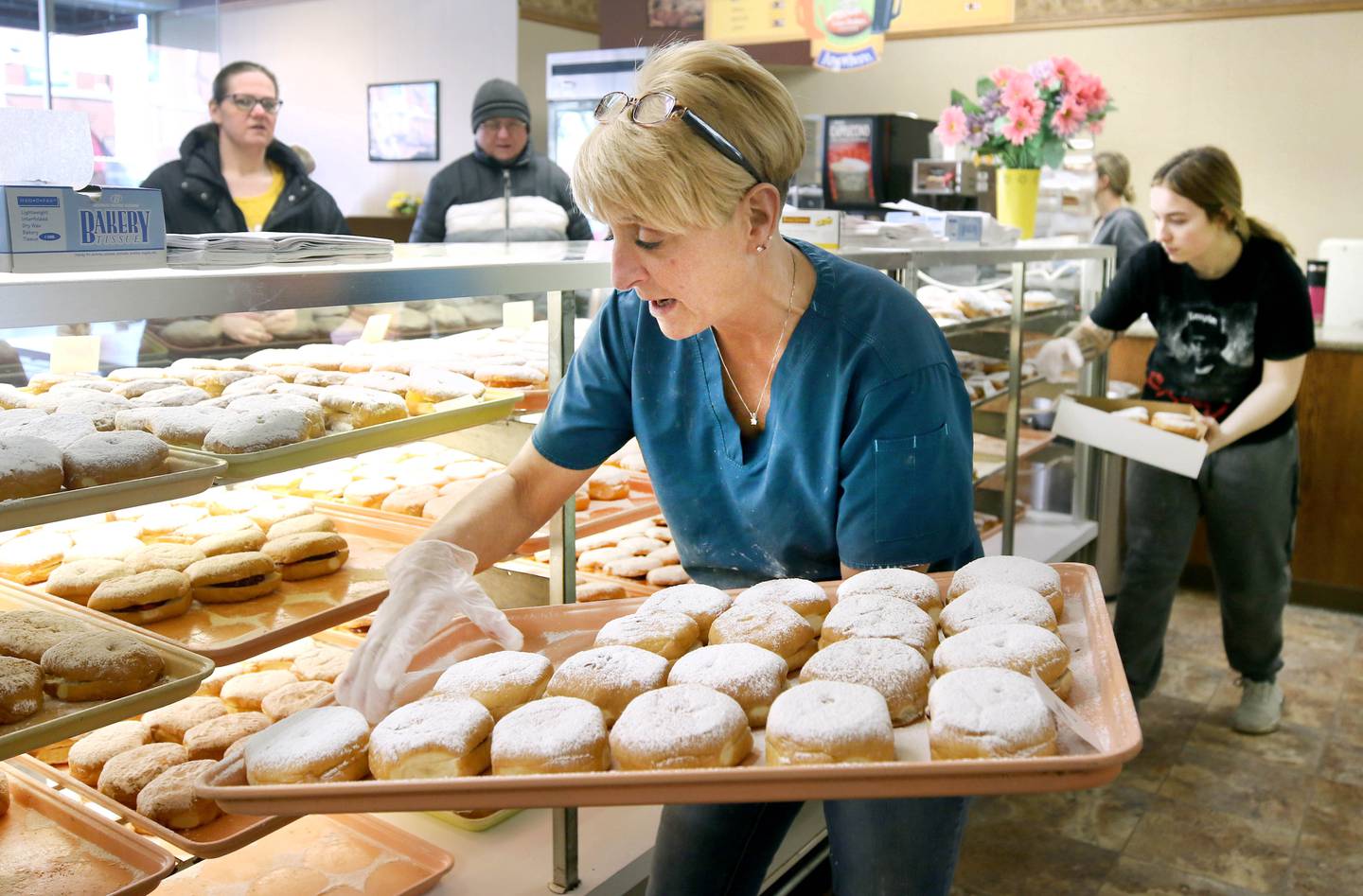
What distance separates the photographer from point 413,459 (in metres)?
2.70

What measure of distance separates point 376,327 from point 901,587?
1370 millimetres

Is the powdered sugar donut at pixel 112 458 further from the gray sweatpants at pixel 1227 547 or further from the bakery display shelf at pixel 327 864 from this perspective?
the gray sweatpants at pixel 1227 547

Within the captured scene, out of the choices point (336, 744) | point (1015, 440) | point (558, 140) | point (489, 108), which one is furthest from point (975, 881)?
point (558, 140)

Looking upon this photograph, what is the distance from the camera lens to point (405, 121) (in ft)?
32.1

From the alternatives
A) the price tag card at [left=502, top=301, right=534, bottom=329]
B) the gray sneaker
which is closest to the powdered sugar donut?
the price tag card at [left=502, top=301, right=534, bottom=329]

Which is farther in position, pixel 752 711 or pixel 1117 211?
pixel 1117 211

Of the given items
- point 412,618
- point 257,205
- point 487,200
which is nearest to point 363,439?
point 412,618

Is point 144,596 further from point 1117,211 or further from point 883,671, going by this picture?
point 1117,211

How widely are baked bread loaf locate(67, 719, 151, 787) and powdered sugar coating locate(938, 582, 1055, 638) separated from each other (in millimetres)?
1384

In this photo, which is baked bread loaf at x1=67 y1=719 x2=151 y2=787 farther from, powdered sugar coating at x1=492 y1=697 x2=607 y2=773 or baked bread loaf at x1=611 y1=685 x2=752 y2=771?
baked bread loaf at x1=611 y1=685 x2=752 y2=771

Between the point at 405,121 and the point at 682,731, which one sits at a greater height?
the point at 405,121

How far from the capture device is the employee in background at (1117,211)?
6004 millimetres

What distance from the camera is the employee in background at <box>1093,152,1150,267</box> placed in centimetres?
600

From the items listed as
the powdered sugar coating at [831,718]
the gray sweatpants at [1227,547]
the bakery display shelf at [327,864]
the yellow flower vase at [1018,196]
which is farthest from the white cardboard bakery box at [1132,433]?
the powdered sugar coating at [831,718]
